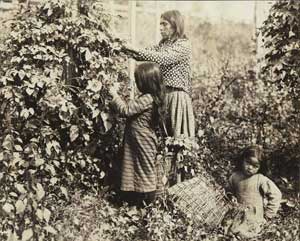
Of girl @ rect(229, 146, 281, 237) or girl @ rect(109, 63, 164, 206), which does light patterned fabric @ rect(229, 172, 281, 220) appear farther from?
girl @ rect(109, 63, 164, 206)

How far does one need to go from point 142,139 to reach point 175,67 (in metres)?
0.75

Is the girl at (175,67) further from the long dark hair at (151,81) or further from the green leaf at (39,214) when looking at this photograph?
the green leaf at (39,214)

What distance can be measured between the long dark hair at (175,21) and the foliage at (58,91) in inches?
19.2

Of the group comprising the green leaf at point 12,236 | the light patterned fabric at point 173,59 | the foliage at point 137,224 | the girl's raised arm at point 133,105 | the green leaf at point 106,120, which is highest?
the light patterned fabric at point 173,59

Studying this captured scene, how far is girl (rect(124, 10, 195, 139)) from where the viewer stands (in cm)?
486

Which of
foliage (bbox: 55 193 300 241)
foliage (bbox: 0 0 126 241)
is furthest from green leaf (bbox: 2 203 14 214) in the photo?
foliage (bbox: 55 193 300 241)

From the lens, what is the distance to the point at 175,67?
16.4 feet

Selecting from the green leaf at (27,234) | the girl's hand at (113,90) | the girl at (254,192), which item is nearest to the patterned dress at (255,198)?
the girl at (254,192)

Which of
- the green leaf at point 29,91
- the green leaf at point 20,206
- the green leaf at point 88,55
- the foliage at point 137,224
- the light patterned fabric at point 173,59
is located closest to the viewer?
the green leaf at point 20,206

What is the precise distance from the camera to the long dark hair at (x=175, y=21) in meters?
4.87

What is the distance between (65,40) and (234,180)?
191 cm

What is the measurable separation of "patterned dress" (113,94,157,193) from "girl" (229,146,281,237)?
813 millimetres

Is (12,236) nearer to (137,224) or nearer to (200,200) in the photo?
(137,224)

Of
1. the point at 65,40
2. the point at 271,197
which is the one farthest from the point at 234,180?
the point at 65,40
